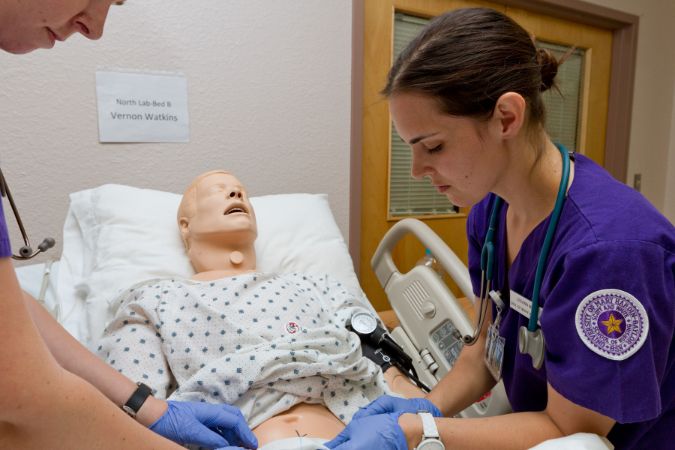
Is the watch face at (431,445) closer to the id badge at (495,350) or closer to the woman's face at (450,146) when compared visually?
the id badge at (495,350)

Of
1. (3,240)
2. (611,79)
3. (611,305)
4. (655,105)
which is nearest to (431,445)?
(611,305)

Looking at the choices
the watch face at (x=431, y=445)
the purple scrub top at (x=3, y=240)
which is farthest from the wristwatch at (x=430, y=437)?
the purple scrub top at (x=3, y=240)

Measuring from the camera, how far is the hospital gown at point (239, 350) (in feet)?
3.58

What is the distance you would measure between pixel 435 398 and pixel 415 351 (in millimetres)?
360

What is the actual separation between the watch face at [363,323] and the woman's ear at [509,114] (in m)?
0.68

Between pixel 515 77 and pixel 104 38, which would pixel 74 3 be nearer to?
pixel 515 77

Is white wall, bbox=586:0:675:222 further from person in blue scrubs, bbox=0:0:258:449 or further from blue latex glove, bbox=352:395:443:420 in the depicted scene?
person in blue scrubs, bbox=0:0:258:449

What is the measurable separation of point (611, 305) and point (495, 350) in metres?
0.38

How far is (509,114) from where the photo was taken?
0.88 m

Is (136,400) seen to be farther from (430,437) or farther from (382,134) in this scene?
(382,134)

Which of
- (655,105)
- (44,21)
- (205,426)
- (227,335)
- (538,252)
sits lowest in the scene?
(205,426)

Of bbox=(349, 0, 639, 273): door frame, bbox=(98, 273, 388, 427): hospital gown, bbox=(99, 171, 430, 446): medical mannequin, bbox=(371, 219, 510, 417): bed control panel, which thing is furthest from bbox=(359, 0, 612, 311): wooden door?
bbox=(98, 273, 388, 427): hospital gown

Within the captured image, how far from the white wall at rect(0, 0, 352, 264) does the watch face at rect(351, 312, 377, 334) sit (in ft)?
2.91

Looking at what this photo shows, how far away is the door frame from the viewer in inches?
88.0
